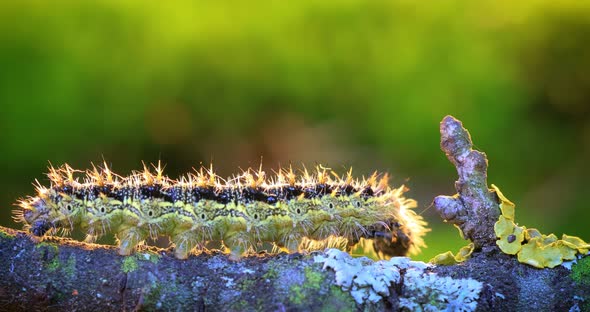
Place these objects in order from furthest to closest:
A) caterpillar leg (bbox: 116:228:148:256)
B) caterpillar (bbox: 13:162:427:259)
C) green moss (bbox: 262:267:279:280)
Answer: caterpillar (bbox: 13:162:427:259) < caterpillar leg (bbox: 116:228:148:256) < green moss (bbox: 262:267:279:280)

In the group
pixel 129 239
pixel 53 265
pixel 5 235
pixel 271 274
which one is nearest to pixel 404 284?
pixel 271 274

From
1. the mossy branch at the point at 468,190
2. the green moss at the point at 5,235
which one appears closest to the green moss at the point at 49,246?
the green moss at the point at 5,235

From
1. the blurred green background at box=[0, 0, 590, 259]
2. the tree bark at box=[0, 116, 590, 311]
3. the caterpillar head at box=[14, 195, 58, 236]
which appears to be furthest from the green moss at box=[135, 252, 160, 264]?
the blurred green background at box=[0, 0, 590, 259]

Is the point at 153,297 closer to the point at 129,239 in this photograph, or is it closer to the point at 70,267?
the point at 70,267

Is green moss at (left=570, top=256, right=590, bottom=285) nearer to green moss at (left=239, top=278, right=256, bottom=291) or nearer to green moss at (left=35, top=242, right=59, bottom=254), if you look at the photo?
green moss at (left=239, top=278, right=256, bottom=291)

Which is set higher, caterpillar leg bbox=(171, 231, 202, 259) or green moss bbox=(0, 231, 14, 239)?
caterpillar leg bbox=(171, 231, 202, 259)

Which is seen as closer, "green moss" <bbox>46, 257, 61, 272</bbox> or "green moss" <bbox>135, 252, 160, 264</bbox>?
"green moss" <bbox>46, 257, 61, 272</bbox>

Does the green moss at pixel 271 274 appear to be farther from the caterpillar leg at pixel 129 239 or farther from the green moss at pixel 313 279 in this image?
the caterpillar leg at pixel 129 239
